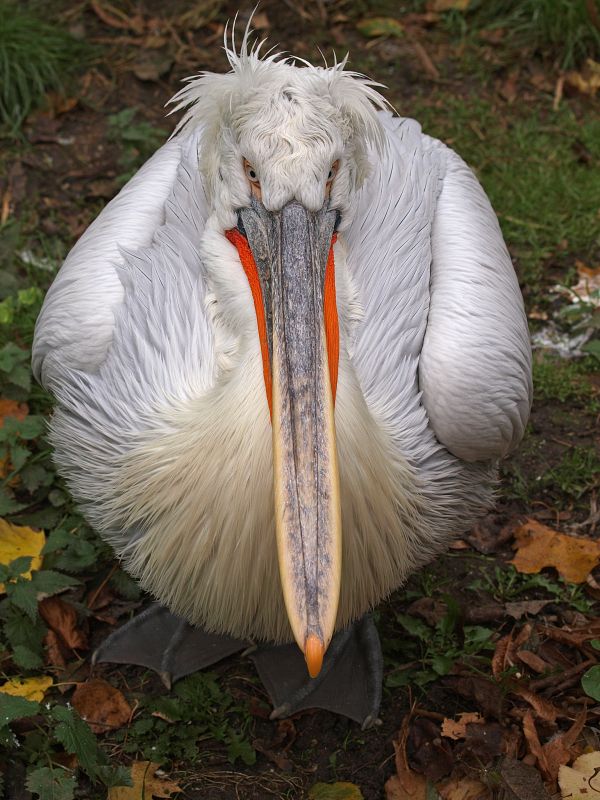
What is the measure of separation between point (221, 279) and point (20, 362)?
5.33 ft

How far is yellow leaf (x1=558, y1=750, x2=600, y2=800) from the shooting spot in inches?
109

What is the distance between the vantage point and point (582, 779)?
2.82 metres

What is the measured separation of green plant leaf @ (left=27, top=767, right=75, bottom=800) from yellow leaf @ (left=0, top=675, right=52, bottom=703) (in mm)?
495

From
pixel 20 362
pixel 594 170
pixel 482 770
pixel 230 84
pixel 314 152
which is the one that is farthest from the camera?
pixel 594 170

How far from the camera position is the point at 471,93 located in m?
5.96

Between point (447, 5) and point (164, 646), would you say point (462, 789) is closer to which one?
point (164, 646)

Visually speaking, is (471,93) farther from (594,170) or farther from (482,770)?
(482,770)

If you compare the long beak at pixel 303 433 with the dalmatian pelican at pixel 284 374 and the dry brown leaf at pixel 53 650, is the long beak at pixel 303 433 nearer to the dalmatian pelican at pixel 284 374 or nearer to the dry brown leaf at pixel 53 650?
the dalmatian pelican at pixel 284 374

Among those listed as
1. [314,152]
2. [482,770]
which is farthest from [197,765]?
[314,152]

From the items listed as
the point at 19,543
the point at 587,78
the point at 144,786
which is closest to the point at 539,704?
the point at 144,786

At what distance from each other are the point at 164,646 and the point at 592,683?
148 centimetres

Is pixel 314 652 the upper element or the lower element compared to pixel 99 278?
lower

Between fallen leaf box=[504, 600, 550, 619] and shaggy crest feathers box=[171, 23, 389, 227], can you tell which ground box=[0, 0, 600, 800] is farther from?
shaggy crest feathers box=[171, 23, 389, 227]

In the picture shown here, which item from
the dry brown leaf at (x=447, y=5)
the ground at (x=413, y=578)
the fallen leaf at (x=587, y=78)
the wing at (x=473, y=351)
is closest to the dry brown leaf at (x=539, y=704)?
the ground at (x=413, y=578)
